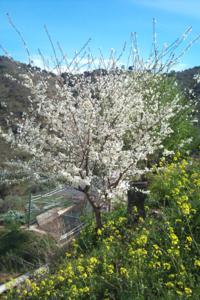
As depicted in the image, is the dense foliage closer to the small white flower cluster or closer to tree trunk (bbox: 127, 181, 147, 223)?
tree trunk (bbox: 127, 181, 147, 223)

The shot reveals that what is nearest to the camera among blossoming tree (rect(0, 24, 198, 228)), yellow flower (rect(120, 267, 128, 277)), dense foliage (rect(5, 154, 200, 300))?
dense foliage (rect(5, 154, 200, 300))

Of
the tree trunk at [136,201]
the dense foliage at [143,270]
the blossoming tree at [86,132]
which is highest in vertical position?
the blossoming tree at [86,132]

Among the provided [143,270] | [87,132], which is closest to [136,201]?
[87,132]

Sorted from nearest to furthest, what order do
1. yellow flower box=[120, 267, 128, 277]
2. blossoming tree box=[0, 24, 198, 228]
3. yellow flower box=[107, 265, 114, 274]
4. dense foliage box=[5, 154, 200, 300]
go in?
dense foliage box=[5, 154, 200, 300]
yellow flower box=[120, 267, 128, 277]
yellow flower box=[107, 265, 114, 274]
blossoming tree box=[0, 24, 198, 228]

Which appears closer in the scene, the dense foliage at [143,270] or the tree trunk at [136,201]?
the dense foliage at [143,270]

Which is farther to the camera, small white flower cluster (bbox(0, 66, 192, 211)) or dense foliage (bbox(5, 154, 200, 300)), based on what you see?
small white flower cluster (bbox(0, 66, 192, 211))

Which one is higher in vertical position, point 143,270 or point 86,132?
point 86,132

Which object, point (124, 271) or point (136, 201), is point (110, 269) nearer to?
point (124, 271)

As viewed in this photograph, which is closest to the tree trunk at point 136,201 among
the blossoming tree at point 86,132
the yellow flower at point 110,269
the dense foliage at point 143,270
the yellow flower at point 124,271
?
the blossoming tree at point 86,132

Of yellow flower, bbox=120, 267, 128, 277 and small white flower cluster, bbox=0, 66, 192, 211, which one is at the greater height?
small white flower cluster, bbox=0, 66, 192, 211

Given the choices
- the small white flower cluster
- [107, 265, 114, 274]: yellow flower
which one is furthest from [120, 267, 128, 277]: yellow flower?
the small white flower cluster

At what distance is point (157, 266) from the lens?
5.21 metres

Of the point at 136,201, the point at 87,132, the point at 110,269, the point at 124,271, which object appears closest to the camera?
the point at 124,271

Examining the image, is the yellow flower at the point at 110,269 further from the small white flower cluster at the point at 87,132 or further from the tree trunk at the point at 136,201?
the tree trunk at the point at 136,201
